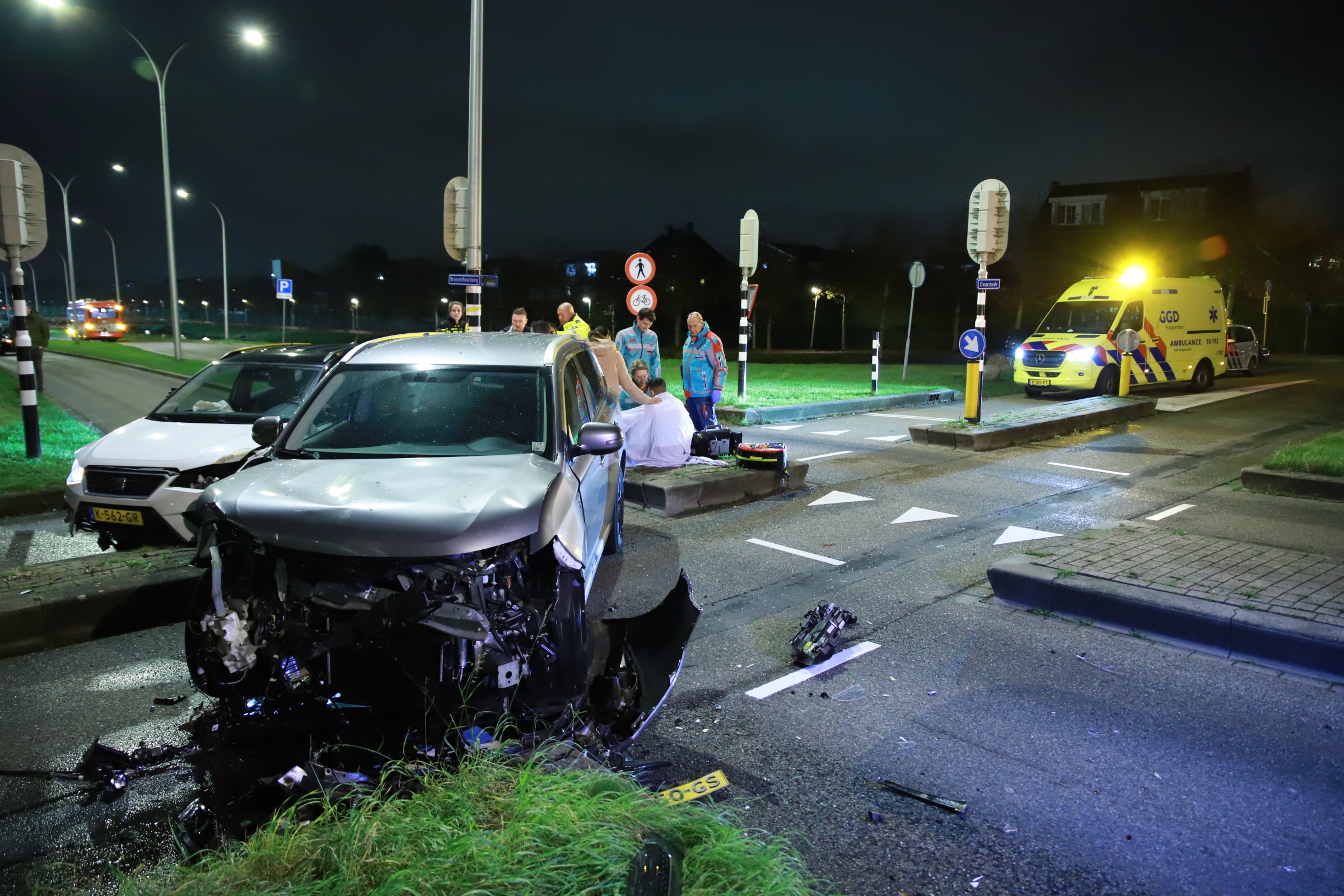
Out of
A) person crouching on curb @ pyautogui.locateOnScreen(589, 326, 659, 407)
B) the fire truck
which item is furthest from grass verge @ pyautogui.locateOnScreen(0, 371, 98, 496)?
the fire truck

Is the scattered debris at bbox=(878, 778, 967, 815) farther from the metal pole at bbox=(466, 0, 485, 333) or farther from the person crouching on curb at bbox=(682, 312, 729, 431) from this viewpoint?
the metal pole at bbox=(466, 0, 485, 333)

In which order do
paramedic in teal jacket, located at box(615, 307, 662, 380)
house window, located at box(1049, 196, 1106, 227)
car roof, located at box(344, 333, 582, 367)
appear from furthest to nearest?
1. house window, located at box(1049, 196, 1106, 227)
2. paramedic in teal jacket, located at box(615, 307, 662, 380)
3. car roof, located at box(344, 333, 582, 367)

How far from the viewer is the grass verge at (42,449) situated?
28.8ft

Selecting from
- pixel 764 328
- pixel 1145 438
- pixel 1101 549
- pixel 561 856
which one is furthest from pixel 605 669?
pixel 764 328

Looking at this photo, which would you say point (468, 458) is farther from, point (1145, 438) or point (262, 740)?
point (1145, 438)

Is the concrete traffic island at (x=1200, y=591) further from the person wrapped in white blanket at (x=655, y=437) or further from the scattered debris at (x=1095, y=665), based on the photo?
the person wrapped in white blanket at (x=655, y=437)

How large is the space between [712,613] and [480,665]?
96.7 inches

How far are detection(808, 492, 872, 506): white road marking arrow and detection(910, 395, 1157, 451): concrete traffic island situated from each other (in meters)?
3.85

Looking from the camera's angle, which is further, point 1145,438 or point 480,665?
point 1145,438

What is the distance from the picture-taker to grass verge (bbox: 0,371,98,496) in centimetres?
878

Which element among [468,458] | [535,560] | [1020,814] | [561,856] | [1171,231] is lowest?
[1020,814]

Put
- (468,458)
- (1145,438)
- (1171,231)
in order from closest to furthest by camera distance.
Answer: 1. (468,458)
2. (1145,438)
3. (1171,231)

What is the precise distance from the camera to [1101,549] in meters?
6.61

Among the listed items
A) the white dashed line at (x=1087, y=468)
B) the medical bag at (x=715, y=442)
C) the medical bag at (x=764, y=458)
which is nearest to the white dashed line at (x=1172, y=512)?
the white dashed line at (x=1087, y=468)
